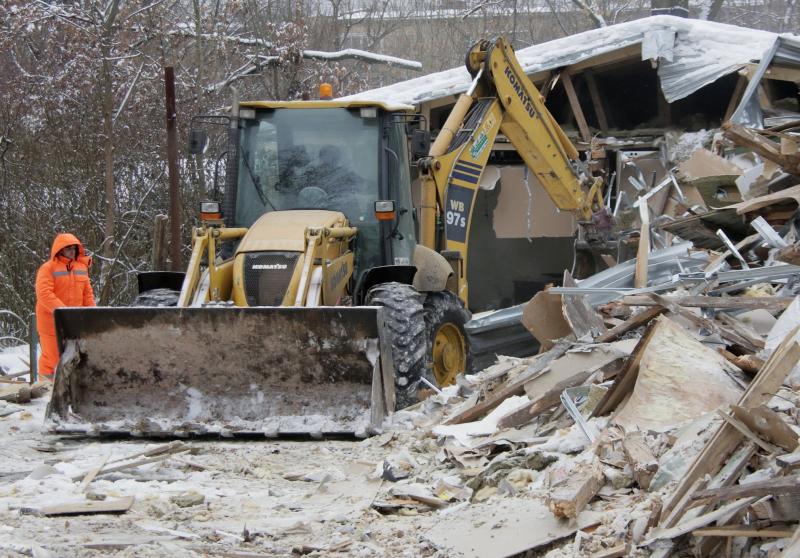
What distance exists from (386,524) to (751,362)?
7.40ft

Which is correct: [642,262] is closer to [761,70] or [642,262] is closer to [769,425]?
[761,70]

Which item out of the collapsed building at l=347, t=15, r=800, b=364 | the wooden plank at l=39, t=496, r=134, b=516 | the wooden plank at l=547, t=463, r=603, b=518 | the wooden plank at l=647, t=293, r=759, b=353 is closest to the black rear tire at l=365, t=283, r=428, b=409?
the wooden plank at l=647, t=293, r=759, b=353

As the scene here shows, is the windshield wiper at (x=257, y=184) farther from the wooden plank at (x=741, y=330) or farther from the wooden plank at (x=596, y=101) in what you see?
the wooden plank at (x=596, y=101)

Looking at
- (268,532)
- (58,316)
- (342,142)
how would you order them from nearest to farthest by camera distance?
(268,532)
(58,316)
(342,142)

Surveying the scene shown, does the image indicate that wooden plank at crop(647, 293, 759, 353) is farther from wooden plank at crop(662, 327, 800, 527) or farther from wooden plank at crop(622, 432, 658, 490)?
wooden plank at crop(662, 327, 800, 527)

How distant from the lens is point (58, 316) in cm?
748

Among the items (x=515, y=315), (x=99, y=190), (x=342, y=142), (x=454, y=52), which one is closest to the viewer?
(x=342, y=142)

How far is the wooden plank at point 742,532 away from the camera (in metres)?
3.63

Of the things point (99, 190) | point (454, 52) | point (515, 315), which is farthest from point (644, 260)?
point (454, 52)

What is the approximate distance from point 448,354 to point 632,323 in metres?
2.61

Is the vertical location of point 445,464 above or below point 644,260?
below

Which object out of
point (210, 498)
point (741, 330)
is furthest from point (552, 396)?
point (210, 498)

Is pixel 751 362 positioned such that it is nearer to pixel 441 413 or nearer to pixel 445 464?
pixel 445 464

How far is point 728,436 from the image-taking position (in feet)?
13.7
